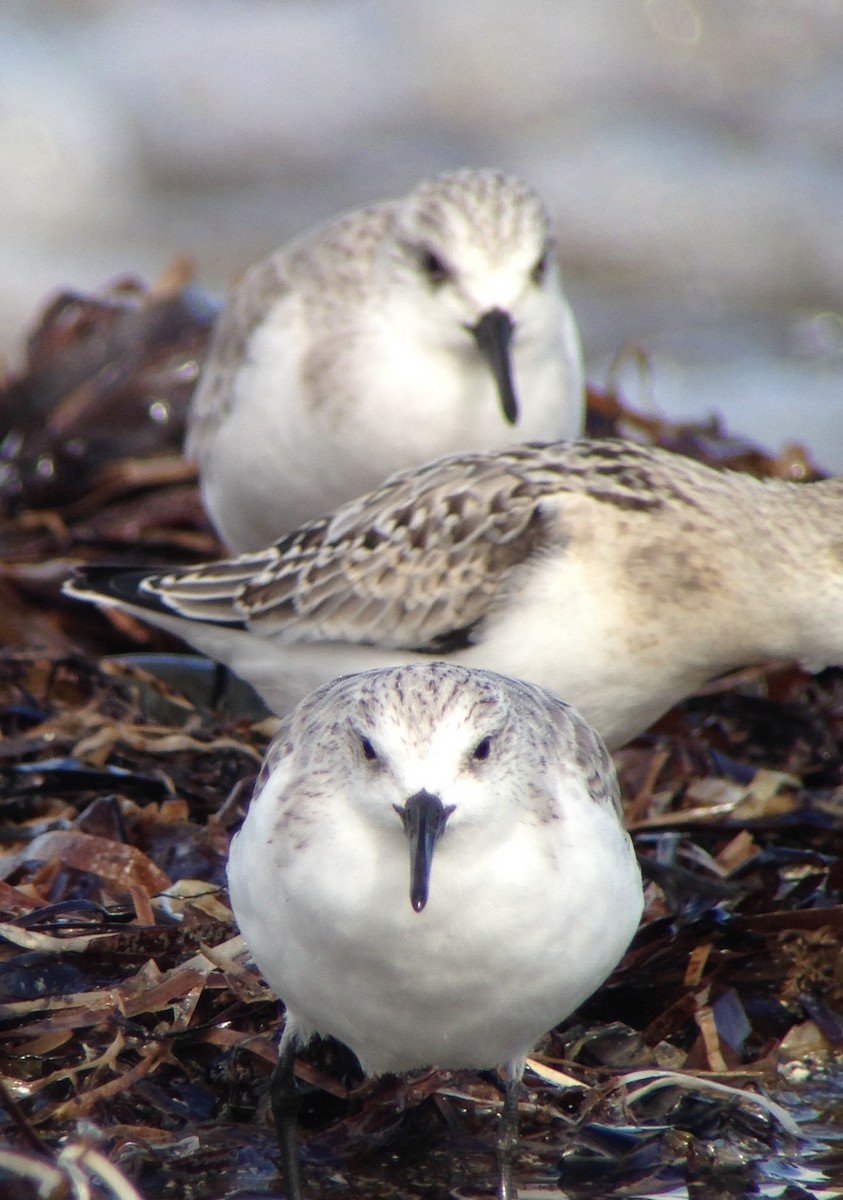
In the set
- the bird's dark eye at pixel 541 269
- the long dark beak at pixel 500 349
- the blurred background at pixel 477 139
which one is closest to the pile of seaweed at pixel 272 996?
the long dark beak at pixel 500 349

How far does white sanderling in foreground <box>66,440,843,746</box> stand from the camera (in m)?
4.28

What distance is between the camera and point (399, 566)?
15.3ft

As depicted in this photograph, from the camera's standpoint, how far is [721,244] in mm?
12289

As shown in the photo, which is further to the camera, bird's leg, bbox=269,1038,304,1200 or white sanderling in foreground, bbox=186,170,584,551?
white sanderling in foreground, bbox=186,170,584,551

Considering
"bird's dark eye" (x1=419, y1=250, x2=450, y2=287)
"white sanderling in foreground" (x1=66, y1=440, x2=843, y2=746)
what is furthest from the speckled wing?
"bird's dark eye" (x1=419, y1=250, x2=450, y2=287)

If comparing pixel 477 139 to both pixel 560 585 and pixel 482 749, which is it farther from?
pixel 482 749

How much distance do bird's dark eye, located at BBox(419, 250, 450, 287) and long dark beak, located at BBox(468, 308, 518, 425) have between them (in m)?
0.21

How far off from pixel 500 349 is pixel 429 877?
2584 millimetres

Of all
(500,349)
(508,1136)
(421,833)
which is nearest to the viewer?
(421,833)

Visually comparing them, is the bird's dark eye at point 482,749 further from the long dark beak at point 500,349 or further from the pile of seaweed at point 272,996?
the long dark beak at point 500,349

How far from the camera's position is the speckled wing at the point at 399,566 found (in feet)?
14.7

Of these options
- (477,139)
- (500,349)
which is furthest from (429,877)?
(477,139)

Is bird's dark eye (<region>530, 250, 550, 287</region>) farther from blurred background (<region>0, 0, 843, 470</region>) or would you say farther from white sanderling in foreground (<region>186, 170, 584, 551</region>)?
blurred background (<region>0, 0, 843, 470</region>)

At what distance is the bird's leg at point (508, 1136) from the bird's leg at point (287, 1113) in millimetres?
372
